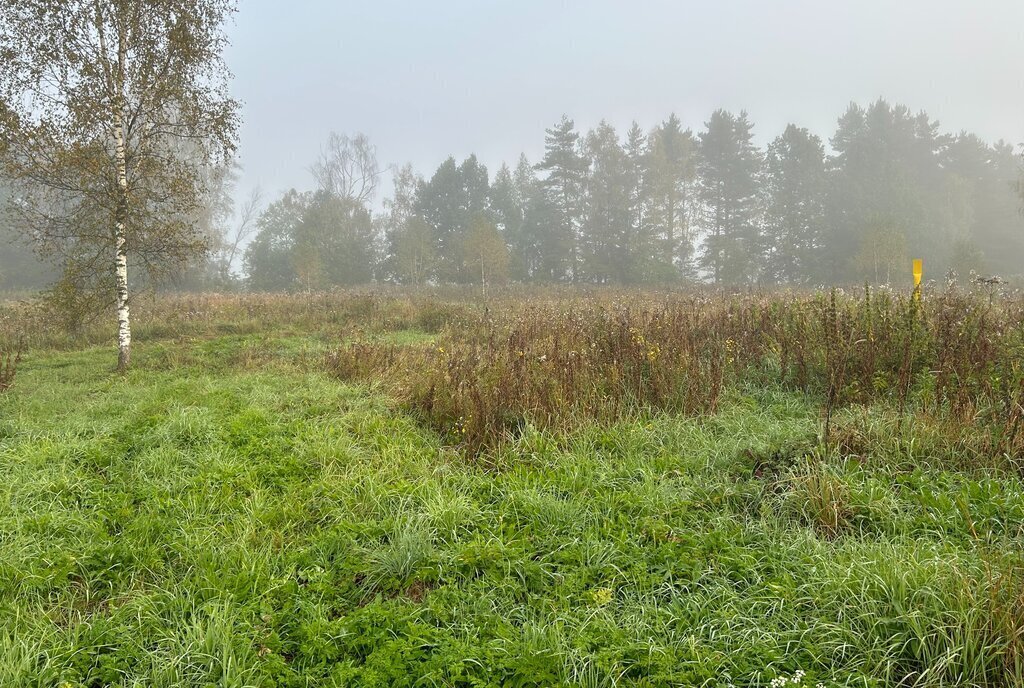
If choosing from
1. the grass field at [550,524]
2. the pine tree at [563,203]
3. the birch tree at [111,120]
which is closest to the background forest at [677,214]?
the pine tree at [563,203]

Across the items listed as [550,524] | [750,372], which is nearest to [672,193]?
A: [750,372]

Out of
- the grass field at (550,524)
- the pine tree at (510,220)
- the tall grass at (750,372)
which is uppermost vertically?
the pine tree at (510,220)

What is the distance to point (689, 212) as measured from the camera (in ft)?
125

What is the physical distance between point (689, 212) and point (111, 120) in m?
35.9

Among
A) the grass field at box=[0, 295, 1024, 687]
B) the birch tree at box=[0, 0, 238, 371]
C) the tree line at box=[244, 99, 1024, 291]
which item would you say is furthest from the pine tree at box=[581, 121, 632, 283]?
the grass field at box=[0, 295, 1024, 687]

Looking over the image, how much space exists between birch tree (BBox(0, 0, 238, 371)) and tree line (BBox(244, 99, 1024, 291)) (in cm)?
2020

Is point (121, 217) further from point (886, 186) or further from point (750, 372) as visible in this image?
point (886, 186)

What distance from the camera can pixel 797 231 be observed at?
3288cm

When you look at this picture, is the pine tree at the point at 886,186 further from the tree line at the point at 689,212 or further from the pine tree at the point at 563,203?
the pine tree at the point at 563,203

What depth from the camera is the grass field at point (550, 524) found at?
218cm

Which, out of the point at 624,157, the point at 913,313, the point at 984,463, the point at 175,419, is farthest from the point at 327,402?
the point at 624,157

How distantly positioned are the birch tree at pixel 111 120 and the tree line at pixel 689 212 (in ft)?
66.3

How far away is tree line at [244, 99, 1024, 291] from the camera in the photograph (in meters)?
31.8

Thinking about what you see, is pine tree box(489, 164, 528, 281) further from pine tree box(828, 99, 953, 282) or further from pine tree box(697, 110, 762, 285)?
pine tree box(828, 99, 953, 282)
